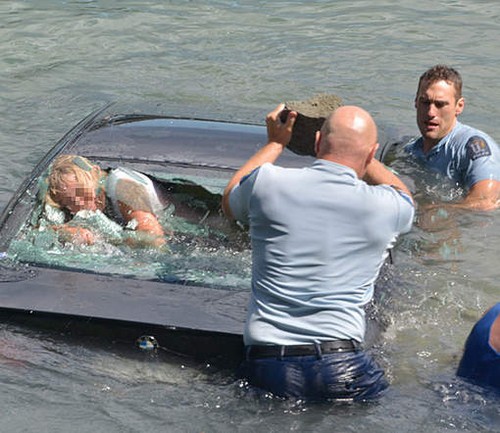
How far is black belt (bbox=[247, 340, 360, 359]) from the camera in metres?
4.64

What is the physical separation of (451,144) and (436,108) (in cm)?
28

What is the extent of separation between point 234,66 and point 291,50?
83 cm

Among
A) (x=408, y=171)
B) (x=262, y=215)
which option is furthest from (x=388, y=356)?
(x=408, y=171)

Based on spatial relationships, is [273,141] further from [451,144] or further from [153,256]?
[451,144]

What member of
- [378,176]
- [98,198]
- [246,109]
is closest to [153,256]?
[98,198]

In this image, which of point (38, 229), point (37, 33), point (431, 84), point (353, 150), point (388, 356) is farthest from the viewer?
point (37, 33)

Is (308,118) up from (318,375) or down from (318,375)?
up

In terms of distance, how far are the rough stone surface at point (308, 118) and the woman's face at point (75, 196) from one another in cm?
142

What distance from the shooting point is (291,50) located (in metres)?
11.8

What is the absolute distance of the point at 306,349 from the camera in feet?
15.3

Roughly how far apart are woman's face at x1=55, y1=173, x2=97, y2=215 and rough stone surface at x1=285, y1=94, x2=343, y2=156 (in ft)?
4.67

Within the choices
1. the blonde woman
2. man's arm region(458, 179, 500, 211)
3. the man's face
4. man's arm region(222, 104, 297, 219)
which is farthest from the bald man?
the man's face

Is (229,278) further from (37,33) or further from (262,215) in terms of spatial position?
(37,33)

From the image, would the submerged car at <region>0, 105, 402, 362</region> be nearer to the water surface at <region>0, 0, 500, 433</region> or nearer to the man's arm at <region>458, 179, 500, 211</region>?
the water surface at <region>0, 0, 500, 433</region>
